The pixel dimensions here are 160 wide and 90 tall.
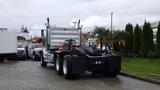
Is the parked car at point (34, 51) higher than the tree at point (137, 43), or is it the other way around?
the tree at point (137, 43)

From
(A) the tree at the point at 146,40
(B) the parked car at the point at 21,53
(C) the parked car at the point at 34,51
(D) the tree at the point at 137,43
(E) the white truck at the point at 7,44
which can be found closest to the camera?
(A) the tree at the point at 146,40

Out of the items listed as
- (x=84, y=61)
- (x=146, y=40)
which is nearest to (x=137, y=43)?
(x=146, y=40)

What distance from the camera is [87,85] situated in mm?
16500

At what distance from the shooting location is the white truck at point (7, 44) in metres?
35.5

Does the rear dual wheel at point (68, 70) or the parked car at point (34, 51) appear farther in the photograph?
the parked car at point (34, 51)

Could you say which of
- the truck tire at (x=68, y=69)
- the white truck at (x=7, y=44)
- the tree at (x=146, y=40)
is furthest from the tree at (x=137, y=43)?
the truck tire at (x=68, y=69)

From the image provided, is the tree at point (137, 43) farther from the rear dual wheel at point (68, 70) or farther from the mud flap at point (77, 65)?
the mud flap at point (77, 65)

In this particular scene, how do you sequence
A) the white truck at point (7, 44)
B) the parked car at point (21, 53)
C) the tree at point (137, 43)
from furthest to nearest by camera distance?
1. the parked car at point (21, 53)
2. the tree at point (137, 43)
3. the white truck at point (7, 44)

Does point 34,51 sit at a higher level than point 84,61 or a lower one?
lower

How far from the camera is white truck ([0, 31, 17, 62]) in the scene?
3550 cm

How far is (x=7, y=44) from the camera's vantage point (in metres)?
35.8

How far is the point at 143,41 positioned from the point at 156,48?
6.65ft

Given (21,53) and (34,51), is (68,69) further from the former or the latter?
(21,53)

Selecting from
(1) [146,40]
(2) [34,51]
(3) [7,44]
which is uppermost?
(1) [146,40]
